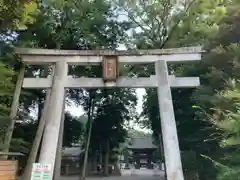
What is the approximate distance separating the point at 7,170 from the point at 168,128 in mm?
4194

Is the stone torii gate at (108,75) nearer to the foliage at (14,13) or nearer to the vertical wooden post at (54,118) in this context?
the vertical wooden post at (54,118)

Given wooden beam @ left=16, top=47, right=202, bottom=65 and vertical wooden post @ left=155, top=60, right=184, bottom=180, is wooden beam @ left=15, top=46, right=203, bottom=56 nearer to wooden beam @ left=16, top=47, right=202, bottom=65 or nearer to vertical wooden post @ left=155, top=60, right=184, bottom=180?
wooden beam @ left=16, top=47, right=202, bottom=65

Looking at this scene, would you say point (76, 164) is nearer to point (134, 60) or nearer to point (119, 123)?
point (119, 123)

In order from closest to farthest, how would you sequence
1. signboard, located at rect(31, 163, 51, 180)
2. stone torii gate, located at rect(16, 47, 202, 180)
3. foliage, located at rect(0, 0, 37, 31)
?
signboard, located at rect(31, 163, 51, 180) → foliage, located at rect(0, 0, 37, 31) → stone torii gate, located at rect(16, 47, 202, 180)

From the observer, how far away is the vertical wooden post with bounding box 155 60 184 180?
657cm

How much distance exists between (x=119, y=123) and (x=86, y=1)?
1102 centimetres

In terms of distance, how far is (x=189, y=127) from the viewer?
1112cm

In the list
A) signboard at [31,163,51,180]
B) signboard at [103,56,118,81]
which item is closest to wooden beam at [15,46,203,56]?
signboard at [103,56,118,81]

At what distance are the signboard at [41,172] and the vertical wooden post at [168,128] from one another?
290cm

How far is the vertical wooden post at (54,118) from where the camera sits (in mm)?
6891

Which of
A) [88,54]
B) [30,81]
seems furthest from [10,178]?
[88,54]

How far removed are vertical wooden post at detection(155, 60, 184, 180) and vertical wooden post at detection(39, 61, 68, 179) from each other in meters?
2.85

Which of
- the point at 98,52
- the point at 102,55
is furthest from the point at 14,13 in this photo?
the point at 102,55

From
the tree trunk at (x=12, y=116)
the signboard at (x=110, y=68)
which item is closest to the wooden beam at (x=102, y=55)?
the signboard at (x=110, y=68)
